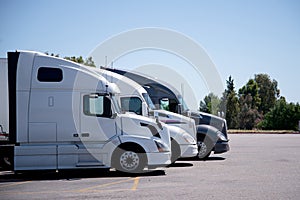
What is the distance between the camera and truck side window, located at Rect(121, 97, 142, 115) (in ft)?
48.8

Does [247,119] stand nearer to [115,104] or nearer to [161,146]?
[161,146]

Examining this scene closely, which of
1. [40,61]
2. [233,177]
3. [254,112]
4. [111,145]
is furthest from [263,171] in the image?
[254,112]

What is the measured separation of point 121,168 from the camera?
1347cm

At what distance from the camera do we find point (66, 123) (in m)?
13.3

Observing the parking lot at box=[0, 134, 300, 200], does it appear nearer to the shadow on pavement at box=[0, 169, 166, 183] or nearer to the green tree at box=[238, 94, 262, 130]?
the shadow on pavement at box=[0, 169, 166, 183]

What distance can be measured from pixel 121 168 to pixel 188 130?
454cm

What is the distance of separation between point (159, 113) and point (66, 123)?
4740 mm

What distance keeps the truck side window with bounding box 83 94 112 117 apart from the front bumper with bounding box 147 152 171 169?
1.70 meters

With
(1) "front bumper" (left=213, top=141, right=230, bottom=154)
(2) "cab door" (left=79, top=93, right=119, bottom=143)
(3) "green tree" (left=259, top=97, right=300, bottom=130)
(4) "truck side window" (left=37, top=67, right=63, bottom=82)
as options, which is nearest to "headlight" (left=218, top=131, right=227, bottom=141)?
(1) "front bumper" (left=213, top=141, right=230, bottom=154)

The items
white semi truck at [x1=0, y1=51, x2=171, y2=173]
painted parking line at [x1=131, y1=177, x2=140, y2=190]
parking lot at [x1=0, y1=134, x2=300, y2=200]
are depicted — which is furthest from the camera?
white semi truck at [x1=0, y1=51, x2=171, y2=173]

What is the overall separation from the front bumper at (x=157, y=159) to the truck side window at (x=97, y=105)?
1.70 metres

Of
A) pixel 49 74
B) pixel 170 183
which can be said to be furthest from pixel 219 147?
pixel 49 74

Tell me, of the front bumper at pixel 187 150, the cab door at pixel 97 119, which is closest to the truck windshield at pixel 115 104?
the cab door at pixel 97 119

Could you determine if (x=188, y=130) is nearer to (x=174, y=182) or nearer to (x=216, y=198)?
(x=174, y=182)
